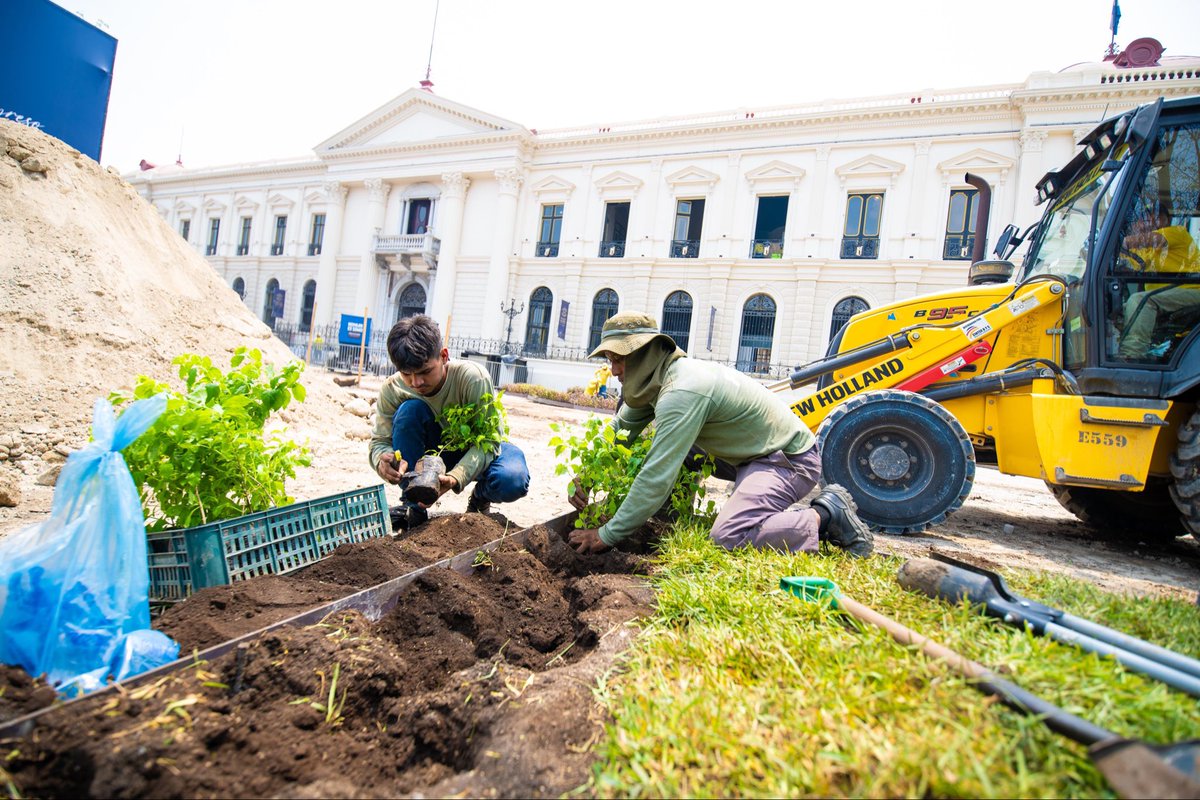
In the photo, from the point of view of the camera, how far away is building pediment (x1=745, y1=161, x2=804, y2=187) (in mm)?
22703

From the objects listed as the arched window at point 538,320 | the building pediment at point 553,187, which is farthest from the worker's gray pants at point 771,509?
the building pediment at point 553,187

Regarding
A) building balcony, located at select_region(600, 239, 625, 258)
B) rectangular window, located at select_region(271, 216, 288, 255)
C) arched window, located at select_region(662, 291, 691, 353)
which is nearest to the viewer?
arched window, located at select_region(662, 291, 691, 353)

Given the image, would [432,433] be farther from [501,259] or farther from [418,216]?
[418,216]

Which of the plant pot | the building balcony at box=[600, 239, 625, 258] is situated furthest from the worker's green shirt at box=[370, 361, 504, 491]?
the building balcony at box=[600, 239, 625, 258]

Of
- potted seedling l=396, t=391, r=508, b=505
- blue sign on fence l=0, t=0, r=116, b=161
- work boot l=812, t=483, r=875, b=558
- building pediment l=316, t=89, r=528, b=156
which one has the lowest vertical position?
work boot l=812, t=483, r=875, b=558

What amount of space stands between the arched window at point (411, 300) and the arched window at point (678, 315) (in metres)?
13.6

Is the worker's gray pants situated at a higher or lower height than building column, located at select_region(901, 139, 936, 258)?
lower

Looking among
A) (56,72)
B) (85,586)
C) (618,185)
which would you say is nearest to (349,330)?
(618,185)

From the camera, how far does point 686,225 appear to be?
25.1 metres

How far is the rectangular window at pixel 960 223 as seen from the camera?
20.2 m

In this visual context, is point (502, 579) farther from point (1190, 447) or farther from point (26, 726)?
point (1190, 447)

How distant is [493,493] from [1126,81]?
79.7 feet

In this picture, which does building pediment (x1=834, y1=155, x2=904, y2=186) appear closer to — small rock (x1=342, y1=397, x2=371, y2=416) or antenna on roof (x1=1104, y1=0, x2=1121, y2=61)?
antenna on roof (x1=1104, y1=0, x2=1121, y2=61)

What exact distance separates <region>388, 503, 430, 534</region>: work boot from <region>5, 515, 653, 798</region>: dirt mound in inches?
47.7
